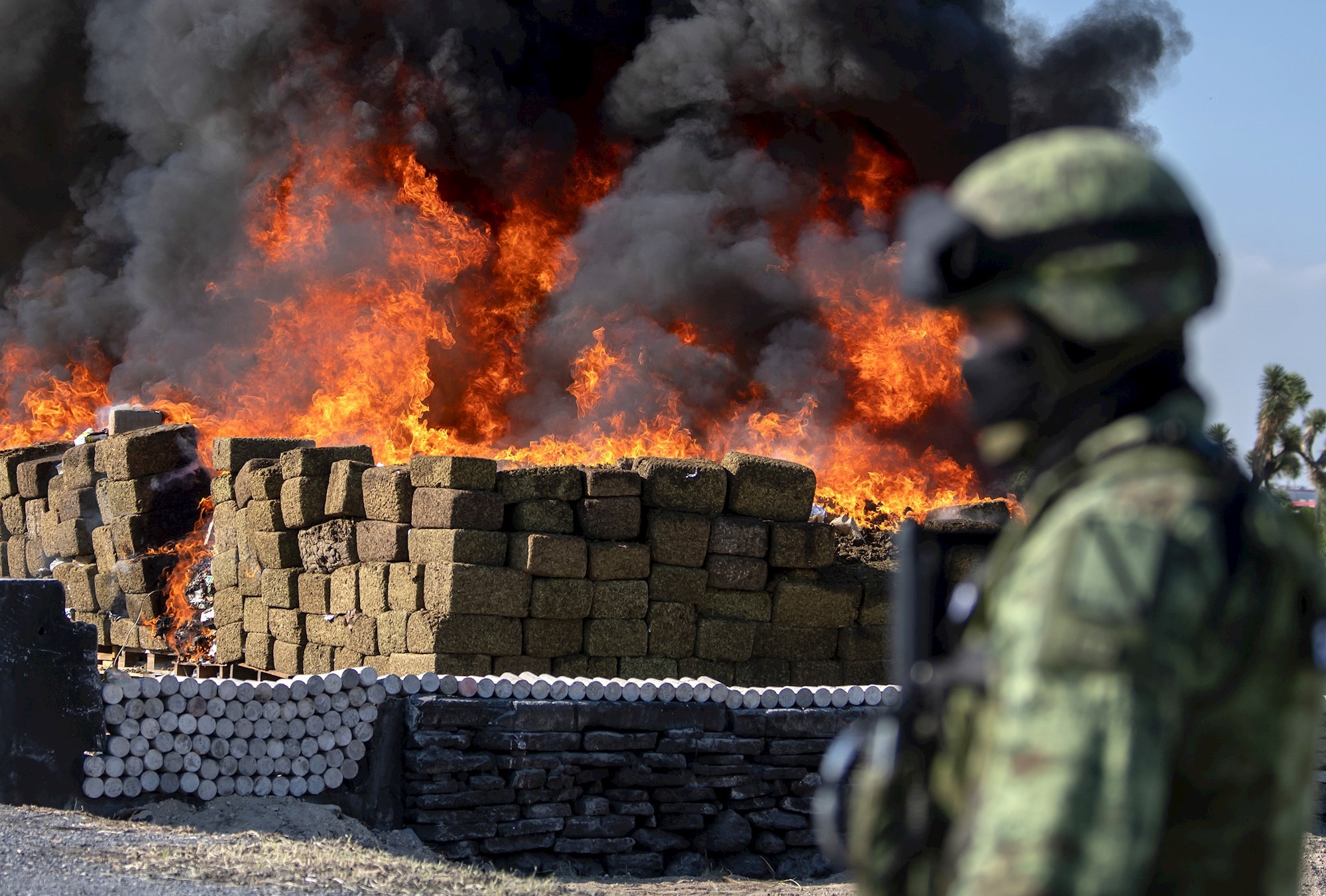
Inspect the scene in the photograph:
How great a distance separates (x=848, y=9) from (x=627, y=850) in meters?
14.2

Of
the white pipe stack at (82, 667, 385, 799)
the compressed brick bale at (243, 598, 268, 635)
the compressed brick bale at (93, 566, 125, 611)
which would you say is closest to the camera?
the white pipe stack at (82, 667, 385, 799)

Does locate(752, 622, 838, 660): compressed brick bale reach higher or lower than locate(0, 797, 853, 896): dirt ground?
higher

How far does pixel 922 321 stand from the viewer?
17578mm

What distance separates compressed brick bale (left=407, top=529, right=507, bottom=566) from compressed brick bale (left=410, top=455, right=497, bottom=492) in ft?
1.06

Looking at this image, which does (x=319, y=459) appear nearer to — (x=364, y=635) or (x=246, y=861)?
(x=364, y=635)

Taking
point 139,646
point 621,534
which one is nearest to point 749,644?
point 621,534

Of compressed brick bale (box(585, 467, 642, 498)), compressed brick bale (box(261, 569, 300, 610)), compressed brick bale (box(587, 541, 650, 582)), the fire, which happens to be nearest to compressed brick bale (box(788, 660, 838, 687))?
compressed brick bale (box(587, 541, 650, 582))

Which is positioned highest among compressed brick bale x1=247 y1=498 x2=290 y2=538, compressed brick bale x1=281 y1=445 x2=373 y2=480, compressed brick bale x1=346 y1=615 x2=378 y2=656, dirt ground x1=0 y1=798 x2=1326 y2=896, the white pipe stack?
compressed brick bale x1=281 y1=445 x2=373 y2=480

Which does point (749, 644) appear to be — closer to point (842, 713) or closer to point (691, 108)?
point (842, 713)

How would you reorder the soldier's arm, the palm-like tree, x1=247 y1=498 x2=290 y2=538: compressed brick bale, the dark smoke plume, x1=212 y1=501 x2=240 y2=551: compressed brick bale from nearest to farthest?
the soldier's arm
x1=247 y1=498 x2=290 y2=538: compressed brick bale
x1=212 y1=501 x2=240 y2=551: compressed brick bale
the dark smoke plume
the palm-like tree

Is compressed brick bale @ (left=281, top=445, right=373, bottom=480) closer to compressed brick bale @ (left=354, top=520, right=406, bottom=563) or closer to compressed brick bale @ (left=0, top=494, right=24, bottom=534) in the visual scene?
compressed brick bale @ (left=354, top=520, right=406, bottom=563)

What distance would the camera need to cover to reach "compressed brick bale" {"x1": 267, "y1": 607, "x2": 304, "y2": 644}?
1174cm

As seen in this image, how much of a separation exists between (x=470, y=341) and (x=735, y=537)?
1124 centimetres

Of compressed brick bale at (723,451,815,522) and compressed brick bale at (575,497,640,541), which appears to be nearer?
compressed brick bale at (575,497,640,541)
